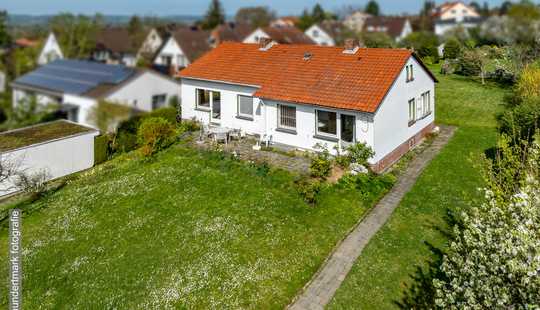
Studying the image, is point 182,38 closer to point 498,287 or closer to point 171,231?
point 171,231

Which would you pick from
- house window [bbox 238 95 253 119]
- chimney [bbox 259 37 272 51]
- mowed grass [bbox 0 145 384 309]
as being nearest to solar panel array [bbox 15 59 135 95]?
chimney [bbox 259 37 272 51]

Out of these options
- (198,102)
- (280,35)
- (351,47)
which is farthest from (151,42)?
(351,47)

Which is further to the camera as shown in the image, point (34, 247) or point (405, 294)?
point (34, 247)

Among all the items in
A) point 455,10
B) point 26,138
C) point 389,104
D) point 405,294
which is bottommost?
point 405,294

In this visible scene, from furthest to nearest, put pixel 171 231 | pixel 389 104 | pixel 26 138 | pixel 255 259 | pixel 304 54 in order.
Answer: pixel 304 54 < pixel 26 138 < pixel 389 104 < pixel 171 231 < pixel 255 259

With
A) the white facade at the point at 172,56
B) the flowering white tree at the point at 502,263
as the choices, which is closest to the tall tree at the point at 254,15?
the white facade at the point at 172,56

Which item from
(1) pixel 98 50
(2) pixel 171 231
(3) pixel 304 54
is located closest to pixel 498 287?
(2) pixel 171 231

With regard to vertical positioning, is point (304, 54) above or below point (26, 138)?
above
